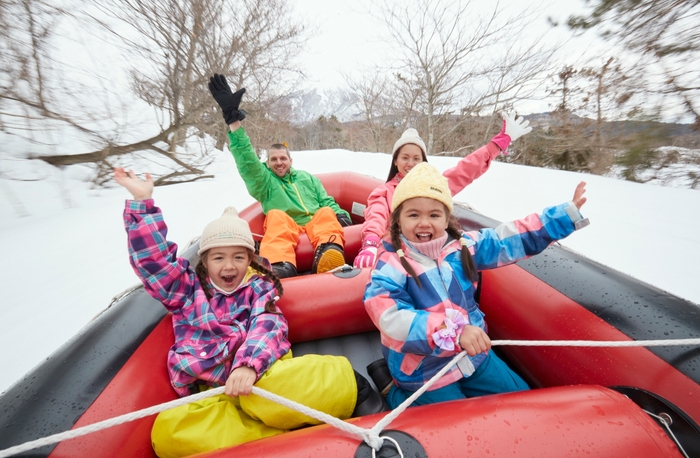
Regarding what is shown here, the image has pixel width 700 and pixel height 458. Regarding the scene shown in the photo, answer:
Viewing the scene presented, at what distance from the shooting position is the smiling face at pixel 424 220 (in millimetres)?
971

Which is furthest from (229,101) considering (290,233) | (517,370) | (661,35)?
(661,35)

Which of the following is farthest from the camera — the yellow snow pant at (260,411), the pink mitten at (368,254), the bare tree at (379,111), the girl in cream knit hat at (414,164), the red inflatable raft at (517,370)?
the bare tree at (379,111)

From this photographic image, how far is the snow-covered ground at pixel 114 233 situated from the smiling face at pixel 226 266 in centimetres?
95

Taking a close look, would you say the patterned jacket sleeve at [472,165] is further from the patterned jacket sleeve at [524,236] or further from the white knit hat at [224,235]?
the white knit hat at [224,235]

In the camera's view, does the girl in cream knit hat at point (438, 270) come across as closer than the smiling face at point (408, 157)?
Yes

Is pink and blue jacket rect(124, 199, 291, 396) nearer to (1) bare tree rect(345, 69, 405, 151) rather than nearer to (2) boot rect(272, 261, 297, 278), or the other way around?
(2) boot rect(272, 261, 297, 278)

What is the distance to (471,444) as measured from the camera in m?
0.54

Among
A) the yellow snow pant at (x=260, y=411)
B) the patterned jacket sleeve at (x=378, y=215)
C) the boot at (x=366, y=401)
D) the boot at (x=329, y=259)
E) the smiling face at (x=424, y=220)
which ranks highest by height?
the smiling face at (x=424, y=220)

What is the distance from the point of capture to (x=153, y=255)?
3.02 ft

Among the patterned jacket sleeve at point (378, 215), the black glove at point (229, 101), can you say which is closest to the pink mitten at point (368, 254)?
the patterned jacket sleeve at point (378, 215)

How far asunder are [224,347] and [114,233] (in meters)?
2.14

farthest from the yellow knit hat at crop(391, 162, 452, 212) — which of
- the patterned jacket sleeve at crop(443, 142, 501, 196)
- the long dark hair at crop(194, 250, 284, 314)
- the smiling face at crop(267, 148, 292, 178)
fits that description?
the smiling face at crop(267, 148, 292, 178)

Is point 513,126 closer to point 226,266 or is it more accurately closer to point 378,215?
point 378,215

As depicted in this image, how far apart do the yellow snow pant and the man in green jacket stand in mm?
735
